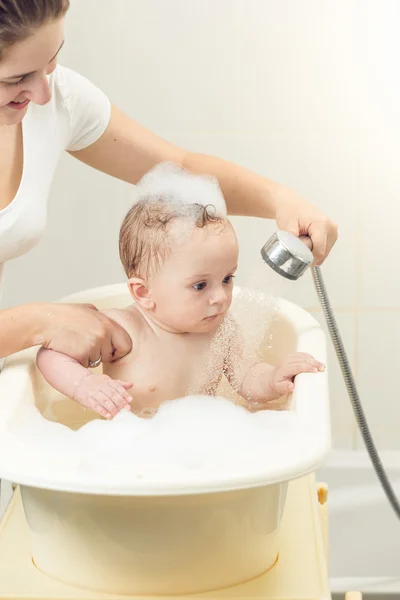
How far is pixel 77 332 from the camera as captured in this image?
1.25m

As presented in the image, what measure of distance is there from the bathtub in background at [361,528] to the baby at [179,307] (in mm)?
702

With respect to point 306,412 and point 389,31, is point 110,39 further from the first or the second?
point 306,412

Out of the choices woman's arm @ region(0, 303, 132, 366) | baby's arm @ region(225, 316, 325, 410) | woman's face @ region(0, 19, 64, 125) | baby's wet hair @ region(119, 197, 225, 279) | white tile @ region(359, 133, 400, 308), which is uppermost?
woman's face @ region(0, 19, 64, 125)

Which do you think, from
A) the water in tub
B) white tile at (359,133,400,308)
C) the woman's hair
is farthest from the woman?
white tile at (359,133,400,308)

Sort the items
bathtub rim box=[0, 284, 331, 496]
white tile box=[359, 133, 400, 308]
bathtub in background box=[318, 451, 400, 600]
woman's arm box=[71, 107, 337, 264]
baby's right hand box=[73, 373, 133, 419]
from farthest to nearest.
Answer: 1. white tile box=[359, 133, 400, 308]
2. bathtub in background box=[318, 451, 400, 600]
3. woman's arm box=[71, 107, 337, 264]
4. baby's right hand box=[73, 373, 133, 419]
5. bathtub rim box=[0, 284, 331, 496]

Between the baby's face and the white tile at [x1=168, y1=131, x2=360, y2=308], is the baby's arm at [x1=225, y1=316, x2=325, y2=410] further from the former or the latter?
the white tile at [x1=168, y1=131, x2=360, y2=308]

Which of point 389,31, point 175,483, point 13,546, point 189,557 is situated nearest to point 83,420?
point 13,546

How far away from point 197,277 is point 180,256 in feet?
0.13

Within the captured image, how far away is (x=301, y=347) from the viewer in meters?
1.27

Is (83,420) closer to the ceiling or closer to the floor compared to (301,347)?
closer to the floor

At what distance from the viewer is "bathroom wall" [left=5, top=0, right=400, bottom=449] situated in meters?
1.98

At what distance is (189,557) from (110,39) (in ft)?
4.45

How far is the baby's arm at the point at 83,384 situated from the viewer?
1.14 m

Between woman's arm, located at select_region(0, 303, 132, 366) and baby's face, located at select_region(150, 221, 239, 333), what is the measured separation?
0.36ft
